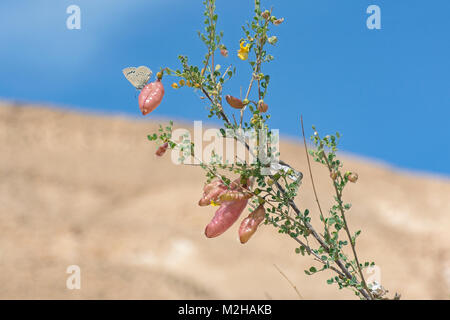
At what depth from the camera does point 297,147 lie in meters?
49.8

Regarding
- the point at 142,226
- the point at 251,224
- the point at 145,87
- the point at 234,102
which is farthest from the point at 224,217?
the point at 142,226

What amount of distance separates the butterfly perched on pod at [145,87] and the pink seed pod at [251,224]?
646mm

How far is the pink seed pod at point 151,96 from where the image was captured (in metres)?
2.50

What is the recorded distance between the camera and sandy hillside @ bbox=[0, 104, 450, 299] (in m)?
11.5

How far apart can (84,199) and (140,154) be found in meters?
11.1

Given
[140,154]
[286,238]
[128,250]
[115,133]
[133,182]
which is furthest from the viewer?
[115,133]

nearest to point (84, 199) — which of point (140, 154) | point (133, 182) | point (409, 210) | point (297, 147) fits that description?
point (133, 182)

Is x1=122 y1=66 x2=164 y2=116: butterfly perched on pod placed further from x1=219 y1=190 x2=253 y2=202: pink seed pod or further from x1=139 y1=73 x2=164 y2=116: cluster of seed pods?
x1=219 y1=190 x2=253 y2=202: pink seed pod

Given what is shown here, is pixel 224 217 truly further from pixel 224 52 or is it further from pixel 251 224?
pixel 224 52

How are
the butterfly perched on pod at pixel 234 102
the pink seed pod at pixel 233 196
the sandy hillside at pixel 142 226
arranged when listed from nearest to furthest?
the pink seed pod at pixel 233 196 < the butterfly perched on pod at pixel 234 102 < the sandy hillside at pixel 142 226

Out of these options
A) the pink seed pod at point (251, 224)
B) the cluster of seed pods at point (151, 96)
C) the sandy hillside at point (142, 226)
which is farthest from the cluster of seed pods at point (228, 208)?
the sandy hillside at point (142, 226)

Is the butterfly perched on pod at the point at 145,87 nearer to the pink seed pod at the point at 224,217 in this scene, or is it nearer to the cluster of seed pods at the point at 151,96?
the cluster of seed pods at the point at 151,96
